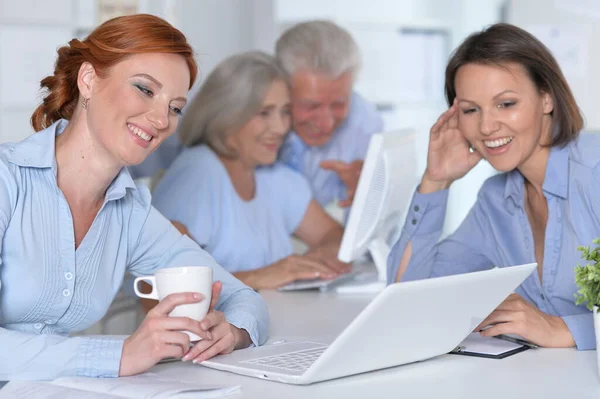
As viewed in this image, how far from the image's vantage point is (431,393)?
1304 mm

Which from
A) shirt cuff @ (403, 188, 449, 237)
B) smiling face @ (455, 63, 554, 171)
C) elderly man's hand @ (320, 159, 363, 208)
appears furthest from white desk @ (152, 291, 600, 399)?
elderly man's hand @ (320, 159, 363, 208)

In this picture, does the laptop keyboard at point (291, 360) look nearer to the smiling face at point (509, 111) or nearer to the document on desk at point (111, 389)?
the document on desk at point (111, 389)

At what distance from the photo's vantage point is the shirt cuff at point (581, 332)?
5.28ft

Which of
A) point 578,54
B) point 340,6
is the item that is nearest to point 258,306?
point 578,54

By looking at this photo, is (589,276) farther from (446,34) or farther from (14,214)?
(446,34)

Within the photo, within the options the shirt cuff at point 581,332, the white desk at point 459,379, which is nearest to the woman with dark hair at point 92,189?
the white desk at point 459,379

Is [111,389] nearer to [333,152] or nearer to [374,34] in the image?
[333,152]

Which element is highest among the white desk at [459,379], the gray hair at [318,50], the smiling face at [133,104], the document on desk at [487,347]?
the gray hair at [318,50]

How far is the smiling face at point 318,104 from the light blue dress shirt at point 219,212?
1.31 ft

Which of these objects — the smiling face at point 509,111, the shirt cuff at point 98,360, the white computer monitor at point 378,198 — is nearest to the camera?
the shirt cuff at point 98,360

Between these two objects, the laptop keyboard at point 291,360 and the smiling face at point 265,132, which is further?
the smiling face at point 265,132

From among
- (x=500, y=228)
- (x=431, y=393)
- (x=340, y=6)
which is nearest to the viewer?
(x=431, y=393)

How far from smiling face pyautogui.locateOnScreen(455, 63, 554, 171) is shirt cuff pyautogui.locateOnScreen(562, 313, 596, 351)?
50 centimetres

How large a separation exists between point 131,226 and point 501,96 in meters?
0.88
